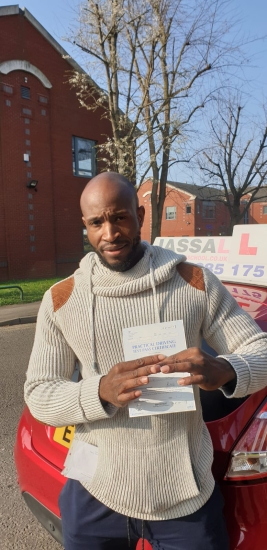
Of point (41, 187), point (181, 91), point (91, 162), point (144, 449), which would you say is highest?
point (181, 91)

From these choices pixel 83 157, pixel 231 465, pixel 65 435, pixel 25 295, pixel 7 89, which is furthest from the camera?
Result: pixel 83 157

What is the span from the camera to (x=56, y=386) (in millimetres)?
1279

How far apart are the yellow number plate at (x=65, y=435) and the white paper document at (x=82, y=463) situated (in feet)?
1.53

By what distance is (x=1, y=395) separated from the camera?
432 cm

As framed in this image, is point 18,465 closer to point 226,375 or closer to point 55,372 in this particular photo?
point 55,372

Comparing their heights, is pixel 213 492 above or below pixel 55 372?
below

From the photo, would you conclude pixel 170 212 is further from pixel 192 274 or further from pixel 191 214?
pixel 192 274

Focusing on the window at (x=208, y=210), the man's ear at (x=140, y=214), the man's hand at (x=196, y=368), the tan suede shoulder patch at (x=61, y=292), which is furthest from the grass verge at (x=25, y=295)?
the window at (x=208, y=210)

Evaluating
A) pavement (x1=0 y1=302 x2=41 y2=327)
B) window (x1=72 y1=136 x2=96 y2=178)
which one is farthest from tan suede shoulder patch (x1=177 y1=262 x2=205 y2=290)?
window (x1=72 y1=136 x2=96 y2=178)

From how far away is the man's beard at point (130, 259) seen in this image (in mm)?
1332

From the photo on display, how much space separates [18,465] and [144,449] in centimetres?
114

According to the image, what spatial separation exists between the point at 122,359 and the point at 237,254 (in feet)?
6.15

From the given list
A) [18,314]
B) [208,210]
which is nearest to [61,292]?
[18,314]

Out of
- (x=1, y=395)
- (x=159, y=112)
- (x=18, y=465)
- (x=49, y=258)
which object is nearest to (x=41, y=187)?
(x=49, y=258)
